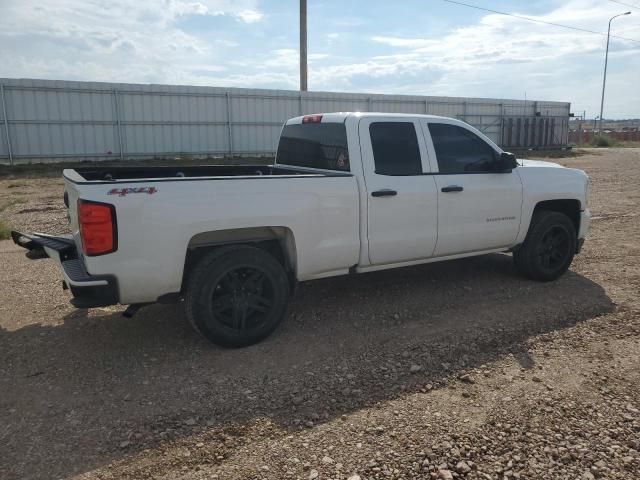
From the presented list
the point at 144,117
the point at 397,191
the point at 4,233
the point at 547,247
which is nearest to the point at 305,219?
the point at 397,191

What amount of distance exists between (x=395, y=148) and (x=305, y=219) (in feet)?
4.19

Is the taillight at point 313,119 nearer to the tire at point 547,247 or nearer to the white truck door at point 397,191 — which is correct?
the white truck door at point 397,191

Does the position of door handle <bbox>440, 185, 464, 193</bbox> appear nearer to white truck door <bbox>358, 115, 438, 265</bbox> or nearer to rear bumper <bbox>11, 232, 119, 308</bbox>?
white truck door <bbox>358, 115, 438, 265</bbox>

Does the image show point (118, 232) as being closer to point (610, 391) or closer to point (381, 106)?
point (610, 391)

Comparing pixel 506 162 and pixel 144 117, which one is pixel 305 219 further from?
pixel 144 117

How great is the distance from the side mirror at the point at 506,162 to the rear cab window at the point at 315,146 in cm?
172

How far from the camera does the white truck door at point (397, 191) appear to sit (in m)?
4.93

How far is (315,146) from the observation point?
549 centimetres

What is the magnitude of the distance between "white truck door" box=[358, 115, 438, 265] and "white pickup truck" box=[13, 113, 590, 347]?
1 centimetres

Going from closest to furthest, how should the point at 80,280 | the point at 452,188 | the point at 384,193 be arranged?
the point at 80,280 → the point at 384,193 → the point at 452,188

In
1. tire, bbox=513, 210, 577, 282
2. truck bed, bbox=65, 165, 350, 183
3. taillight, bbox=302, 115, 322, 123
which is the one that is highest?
taillight, bbox=302, 115, 322, 123

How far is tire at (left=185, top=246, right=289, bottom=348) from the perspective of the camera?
4191 millimetres

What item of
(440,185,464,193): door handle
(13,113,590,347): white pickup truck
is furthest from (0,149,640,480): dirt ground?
(440,185,464,193): door handle

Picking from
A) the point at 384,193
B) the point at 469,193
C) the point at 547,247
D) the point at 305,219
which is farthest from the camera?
the point at 547,247
